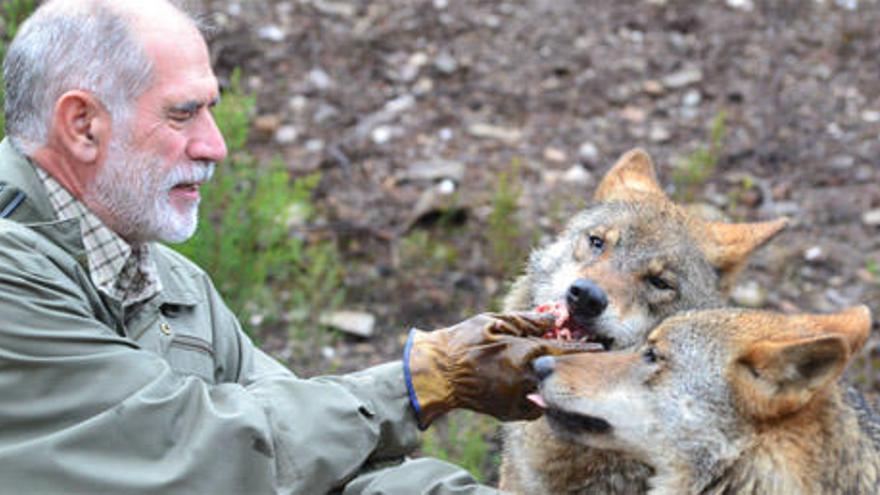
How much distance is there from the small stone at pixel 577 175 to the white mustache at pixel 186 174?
160 inches

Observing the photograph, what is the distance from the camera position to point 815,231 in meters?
7.12

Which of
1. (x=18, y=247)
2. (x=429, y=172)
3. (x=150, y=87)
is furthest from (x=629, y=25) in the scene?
(x=18, y=247)

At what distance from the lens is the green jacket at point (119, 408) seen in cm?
313

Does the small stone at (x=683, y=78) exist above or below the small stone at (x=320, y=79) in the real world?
below

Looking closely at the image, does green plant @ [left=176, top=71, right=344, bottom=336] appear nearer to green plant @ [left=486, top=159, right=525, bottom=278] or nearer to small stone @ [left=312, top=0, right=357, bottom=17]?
green plant @ [left=486, top=159, right=525, bottom=278]

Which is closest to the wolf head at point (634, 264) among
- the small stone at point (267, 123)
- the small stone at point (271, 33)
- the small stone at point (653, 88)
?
the small stone at point (267, 123)

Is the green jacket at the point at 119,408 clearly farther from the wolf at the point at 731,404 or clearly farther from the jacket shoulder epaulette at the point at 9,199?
the wolf at the point at 731,404

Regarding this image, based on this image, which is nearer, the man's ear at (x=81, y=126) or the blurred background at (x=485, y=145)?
the man's ear at (x=81, y=126)

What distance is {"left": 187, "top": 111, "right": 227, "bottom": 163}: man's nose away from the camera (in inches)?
148

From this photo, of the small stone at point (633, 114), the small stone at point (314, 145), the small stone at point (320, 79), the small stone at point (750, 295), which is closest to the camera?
the small stone at point (750, 295)

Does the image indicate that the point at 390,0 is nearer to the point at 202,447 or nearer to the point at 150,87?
the point at 150,87

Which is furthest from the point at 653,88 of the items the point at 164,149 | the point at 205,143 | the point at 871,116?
the point at 164,149

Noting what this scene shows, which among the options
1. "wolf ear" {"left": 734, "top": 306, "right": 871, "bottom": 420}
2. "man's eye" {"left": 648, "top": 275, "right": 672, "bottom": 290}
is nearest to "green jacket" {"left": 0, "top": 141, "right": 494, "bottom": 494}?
"wolf ear" {"left": 734, "top": 306, "right": 871, "bottom": 420}

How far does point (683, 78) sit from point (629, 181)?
3807mm
